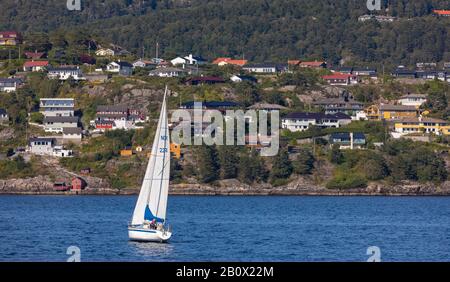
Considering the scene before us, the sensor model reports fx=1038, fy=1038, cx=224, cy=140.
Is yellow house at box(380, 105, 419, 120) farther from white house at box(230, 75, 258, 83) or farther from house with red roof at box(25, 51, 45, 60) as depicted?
house with red roof at box(25, 51, 45, 60)

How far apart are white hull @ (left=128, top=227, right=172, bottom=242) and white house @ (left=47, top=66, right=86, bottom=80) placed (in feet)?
276

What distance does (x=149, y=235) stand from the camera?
38438mm

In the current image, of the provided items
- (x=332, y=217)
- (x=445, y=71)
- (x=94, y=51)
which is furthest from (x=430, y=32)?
(x=332, y=217)

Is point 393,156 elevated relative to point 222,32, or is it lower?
lower

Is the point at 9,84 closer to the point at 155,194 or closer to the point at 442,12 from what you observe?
the point at 155,194

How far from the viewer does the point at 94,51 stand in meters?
140

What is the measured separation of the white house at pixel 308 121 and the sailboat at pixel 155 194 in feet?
229

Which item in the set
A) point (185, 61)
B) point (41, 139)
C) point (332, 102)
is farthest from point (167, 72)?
point (41, 139)

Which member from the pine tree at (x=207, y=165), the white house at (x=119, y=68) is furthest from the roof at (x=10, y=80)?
the pine tree at (x=207, y=165)

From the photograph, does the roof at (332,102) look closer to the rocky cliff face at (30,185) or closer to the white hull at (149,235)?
the rocky cliff face at (30,185)

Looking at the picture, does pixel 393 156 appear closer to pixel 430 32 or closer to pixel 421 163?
pixel 421 163

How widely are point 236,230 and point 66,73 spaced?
7644 centimetres

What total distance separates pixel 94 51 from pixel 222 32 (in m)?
50.6

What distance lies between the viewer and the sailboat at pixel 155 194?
124 feet
